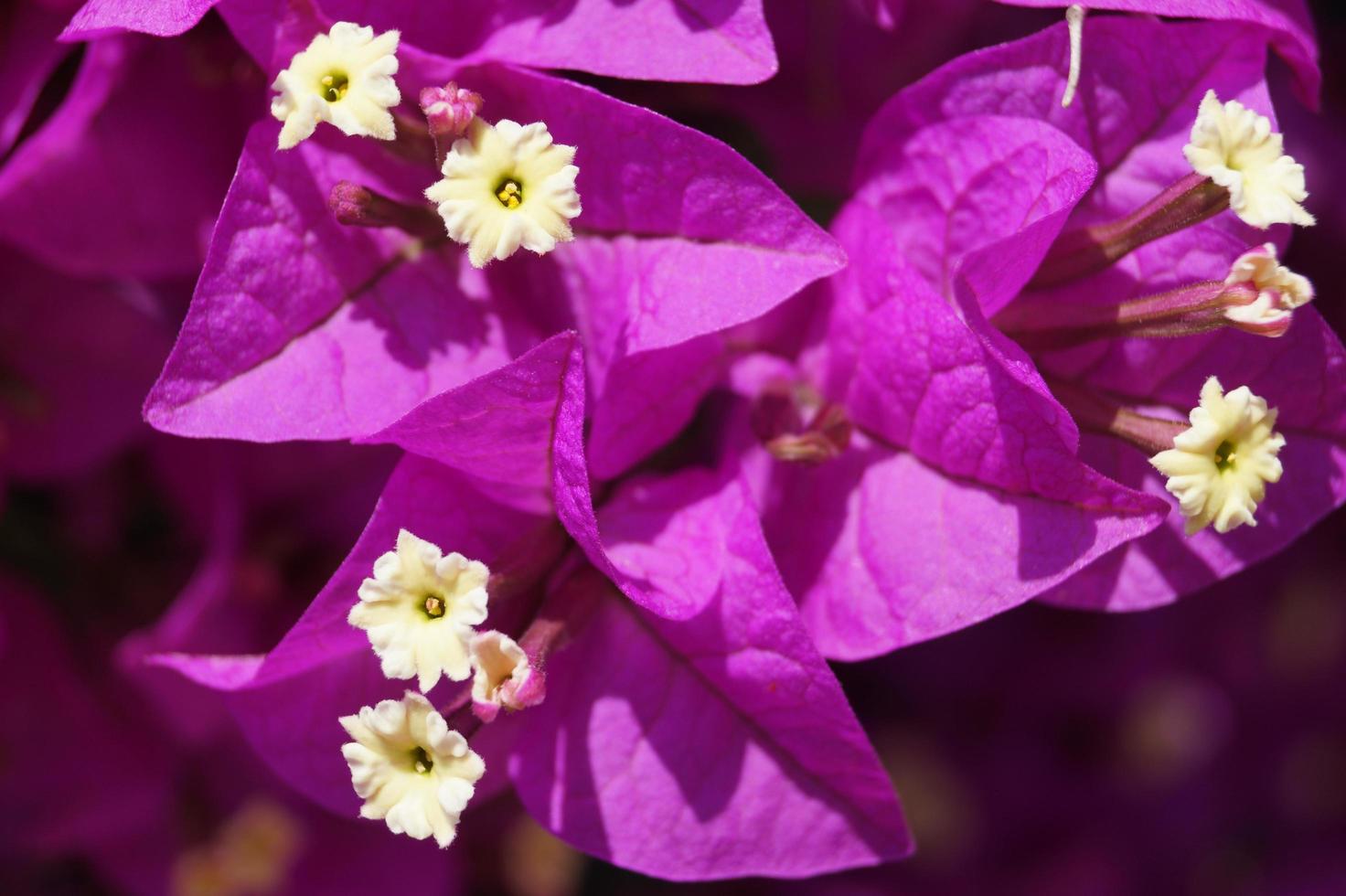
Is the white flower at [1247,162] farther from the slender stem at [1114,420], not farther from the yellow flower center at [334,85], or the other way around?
the yellow flower center at [334,85]

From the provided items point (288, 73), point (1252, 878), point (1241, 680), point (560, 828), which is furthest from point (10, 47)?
point (1252, 878)

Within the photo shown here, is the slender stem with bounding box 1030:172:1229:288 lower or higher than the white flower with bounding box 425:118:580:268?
lower

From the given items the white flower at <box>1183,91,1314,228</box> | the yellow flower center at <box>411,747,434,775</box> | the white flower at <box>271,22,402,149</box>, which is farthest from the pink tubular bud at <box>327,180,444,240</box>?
the white flower at <box>1183,91,1314,228</box>

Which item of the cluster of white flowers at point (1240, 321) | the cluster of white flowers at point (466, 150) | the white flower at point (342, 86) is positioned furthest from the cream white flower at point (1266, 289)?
the white flower at point (342, 86)

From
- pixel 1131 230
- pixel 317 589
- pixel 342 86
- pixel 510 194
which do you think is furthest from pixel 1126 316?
pixel 317 589

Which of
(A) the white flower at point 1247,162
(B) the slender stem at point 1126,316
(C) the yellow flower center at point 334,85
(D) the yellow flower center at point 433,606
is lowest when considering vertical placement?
(D) the yellow flower center at point 433,606

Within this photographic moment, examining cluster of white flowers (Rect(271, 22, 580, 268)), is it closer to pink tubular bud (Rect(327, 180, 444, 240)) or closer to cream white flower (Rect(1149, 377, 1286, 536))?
pink tubular bud (Rect(327, 180, 444, 240))

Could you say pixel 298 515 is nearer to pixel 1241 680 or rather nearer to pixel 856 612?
pixel 856 612
